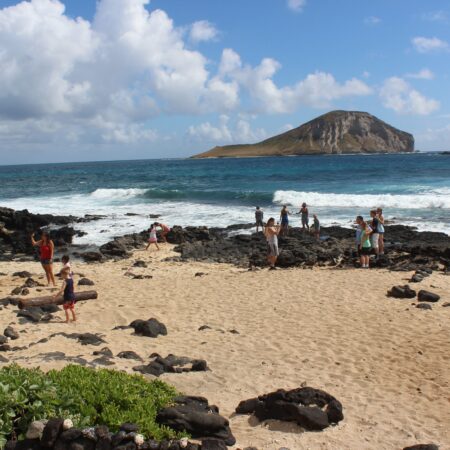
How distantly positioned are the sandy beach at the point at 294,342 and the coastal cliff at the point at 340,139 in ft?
540

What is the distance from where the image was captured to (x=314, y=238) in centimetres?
2281

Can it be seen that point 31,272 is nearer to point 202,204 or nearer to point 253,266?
point 253,266

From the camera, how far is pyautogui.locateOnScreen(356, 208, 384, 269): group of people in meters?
16.7

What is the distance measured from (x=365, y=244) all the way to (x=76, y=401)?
12829mm

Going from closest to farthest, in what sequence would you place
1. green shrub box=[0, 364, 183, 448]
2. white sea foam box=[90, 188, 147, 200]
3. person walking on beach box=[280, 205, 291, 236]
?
green shrub box=[0, 364, 183, 448], person walking on beach box=[280, 205, 291, 236], white sea foam box=[90, 188, 147, 200]

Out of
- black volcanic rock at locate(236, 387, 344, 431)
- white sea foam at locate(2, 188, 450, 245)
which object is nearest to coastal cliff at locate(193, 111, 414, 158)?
white sea foam at locate(2, 188, 450, 245)

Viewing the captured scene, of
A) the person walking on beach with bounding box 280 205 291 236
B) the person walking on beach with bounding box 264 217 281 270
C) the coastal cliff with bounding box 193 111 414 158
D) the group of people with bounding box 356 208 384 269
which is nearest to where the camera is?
the group of people with bounding box 356 208 384 269

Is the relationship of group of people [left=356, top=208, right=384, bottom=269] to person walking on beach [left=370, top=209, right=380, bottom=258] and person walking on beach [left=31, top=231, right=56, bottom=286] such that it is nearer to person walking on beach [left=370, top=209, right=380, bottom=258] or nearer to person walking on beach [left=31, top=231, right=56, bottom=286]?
person walking on beach [left=370, top=209, right=380, bottom=258]

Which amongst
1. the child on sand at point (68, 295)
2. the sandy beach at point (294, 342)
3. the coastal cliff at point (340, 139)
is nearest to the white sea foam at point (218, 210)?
the sandy beach at point (294, 342)

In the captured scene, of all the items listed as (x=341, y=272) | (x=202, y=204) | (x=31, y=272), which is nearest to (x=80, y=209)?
(x=202, y=204)

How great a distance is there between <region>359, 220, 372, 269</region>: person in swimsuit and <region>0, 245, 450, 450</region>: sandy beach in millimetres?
971

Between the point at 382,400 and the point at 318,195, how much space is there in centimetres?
3458

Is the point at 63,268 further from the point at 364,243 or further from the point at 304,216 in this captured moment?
the point at 304,216

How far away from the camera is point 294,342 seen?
392 inches
